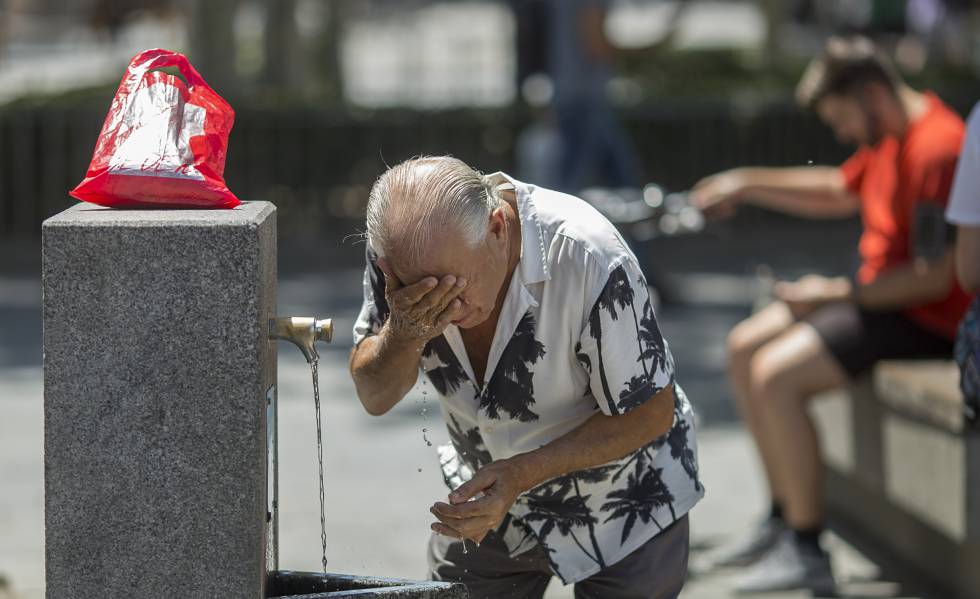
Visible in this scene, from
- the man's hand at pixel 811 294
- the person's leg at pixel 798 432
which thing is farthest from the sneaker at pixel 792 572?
the man's hand at pixel 811 294

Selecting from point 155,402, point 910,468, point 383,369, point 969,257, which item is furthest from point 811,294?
point 155,402

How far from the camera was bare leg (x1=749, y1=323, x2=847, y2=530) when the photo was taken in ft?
15.0

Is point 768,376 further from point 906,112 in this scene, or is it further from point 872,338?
point 906,112

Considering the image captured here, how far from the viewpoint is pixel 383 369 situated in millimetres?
2699

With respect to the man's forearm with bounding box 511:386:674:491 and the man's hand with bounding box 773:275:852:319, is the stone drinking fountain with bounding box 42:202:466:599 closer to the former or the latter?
the man's forearm with bounding box 511:386:674:491

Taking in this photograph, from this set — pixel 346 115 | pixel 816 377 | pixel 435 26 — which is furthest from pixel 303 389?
pixel 435 26

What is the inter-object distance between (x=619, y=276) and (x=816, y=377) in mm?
2112

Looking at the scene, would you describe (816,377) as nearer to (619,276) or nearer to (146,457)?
(619,276)

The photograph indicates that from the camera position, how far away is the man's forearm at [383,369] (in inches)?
104

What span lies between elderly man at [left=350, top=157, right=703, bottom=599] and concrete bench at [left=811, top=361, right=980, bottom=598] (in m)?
1.48

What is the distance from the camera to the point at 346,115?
1060 centimetres

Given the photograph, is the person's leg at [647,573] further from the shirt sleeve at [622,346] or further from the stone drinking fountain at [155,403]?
the stone drinking fountain at [155,403]

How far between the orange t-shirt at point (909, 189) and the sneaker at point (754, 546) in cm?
77

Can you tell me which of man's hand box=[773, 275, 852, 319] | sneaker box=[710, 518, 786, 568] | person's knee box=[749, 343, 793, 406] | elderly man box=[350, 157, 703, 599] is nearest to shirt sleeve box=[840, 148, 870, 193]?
man's hand box=[773, 275, 852, 319]
